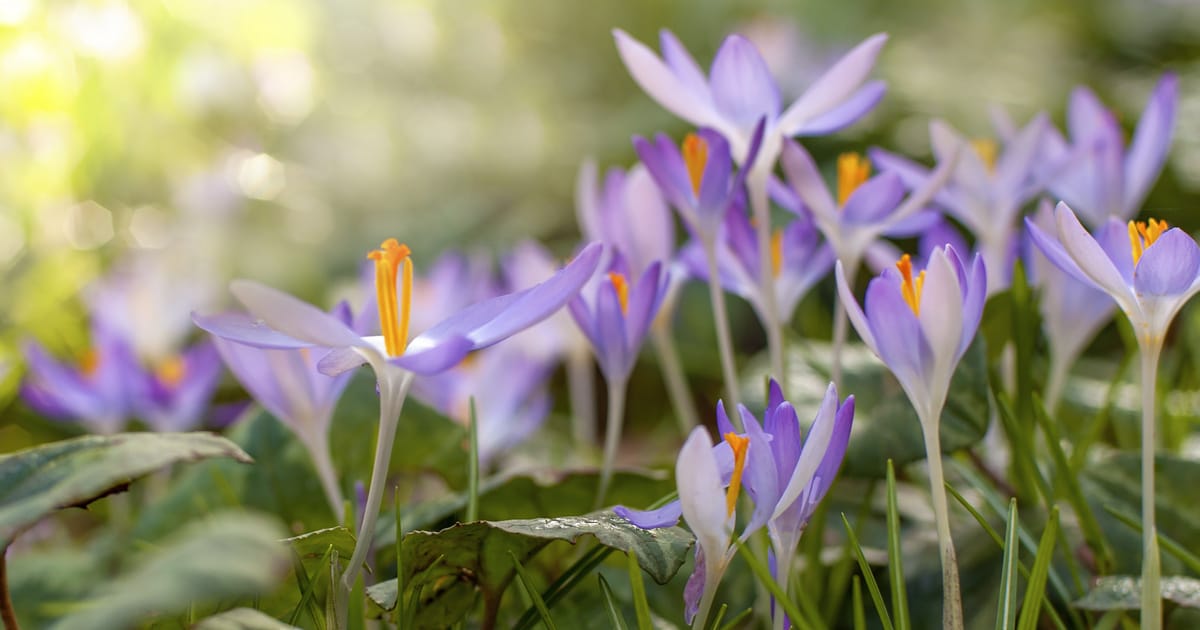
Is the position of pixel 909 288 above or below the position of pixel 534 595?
above

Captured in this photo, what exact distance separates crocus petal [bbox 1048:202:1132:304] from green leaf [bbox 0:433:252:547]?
326 mm

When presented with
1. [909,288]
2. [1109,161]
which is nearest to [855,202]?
[909,288]

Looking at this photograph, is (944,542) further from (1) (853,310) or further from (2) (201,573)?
(2) (201,573)

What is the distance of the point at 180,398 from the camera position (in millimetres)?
737

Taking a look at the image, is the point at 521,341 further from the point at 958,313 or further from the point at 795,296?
the point at 958,313

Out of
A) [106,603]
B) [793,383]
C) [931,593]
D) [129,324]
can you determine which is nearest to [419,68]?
[129,324]

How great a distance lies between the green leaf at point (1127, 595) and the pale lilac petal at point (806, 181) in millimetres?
224

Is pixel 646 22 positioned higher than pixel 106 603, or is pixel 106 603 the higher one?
pixel 646 22

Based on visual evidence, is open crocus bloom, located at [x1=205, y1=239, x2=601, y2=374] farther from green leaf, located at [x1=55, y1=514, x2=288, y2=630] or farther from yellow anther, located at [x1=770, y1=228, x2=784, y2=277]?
yellow anther, located at [x1=770, y1=228, x2=784, y2=277]

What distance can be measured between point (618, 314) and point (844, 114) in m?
0.17

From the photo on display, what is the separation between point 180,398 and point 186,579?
524mm

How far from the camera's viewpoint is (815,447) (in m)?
0.38

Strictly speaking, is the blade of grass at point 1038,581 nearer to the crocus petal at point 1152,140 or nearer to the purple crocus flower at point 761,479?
the purple crocus flower at point 761,479

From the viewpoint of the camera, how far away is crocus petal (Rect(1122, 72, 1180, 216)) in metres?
0.60
